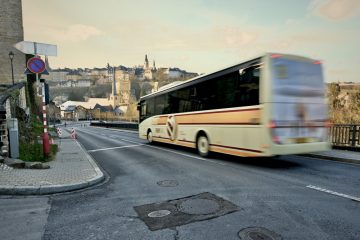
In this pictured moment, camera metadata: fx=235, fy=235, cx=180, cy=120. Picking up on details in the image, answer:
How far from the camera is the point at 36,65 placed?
28.1ft

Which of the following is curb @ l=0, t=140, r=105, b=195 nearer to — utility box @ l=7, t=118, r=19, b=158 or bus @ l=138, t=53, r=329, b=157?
utility box @ l=7, t=118, r=19, b=158

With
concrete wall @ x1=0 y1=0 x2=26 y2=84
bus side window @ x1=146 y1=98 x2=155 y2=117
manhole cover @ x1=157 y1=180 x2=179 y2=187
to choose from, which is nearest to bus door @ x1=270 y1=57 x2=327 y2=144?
manhole cover @ x1=157 y1=180 x2=179 y2=187

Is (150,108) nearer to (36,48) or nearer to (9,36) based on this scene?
(36,48)

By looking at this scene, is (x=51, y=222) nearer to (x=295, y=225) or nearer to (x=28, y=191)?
(x=28, y=191)

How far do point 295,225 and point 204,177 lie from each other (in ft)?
10.9

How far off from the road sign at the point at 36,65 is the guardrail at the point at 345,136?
1328cm

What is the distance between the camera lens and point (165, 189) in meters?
5.74

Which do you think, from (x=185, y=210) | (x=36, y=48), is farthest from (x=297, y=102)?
(x=36, y=48)

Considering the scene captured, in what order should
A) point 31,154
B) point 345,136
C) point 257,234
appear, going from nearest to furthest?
point 257,234, point 31,154, point 345,136

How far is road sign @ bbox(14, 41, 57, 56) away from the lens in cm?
835

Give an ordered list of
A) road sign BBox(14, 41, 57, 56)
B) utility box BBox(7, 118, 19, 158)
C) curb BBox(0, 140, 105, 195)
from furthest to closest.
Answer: road sign BBox(14, 41, 57, 56), utility box BBox(7, 118, 19, 158), curb BBox(0, 140, 105, 195)

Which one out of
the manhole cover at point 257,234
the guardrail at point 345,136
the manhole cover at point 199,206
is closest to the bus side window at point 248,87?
the manhole cover at point 199,206

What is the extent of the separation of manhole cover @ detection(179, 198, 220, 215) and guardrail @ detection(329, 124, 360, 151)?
9.56 meters

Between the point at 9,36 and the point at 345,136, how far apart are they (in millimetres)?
29843
